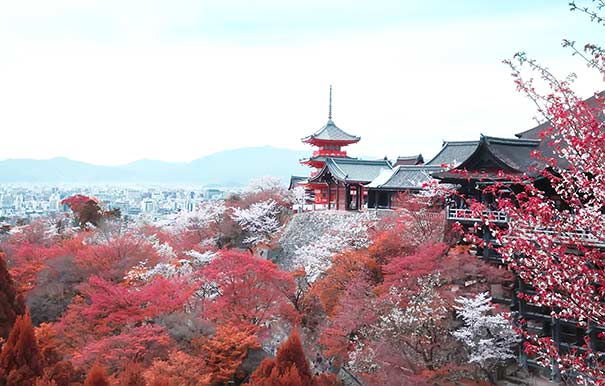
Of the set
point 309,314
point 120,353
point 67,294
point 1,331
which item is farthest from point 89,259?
point 309,314

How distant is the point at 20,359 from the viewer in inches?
415

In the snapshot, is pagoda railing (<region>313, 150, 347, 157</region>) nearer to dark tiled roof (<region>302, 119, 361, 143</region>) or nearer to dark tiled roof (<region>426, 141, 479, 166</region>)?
dark tiled roof (<region>302, 119, 361, 143</region>)

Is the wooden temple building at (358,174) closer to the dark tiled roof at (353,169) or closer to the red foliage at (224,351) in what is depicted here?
the dark tiled roof at (353,169)

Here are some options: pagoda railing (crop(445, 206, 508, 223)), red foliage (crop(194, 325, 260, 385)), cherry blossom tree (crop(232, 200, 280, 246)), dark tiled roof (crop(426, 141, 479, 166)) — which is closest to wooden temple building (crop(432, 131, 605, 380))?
pagoda railing (crop(445, 206, 508, 223))

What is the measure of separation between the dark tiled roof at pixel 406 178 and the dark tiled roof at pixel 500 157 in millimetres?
6475

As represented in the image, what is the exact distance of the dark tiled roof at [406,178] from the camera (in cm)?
2403

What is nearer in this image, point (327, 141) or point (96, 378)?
point (96, 378)

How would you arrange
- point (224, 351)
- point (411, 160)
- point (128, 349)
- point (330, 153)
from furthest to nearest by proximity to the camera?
point (330, 153) → point (411, 160) → point (224, 351) → point (128, 349)

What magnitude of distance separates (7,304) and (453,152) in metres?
18.7

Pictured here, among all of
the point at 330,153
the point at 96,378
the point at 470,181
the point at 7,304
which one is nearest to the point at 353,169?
the point at 330,153

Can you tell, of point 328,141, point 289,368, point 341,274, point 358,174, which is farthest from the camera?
point 328,141

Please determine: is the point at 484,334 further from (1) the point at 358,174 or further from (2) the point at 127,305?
(1) the point at 358,174

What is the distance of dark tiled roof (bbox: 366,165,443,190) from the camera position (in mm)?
24031

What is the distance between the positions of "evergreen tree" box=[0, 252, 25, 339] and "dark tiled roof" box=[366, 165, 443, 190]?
53.5 feet
